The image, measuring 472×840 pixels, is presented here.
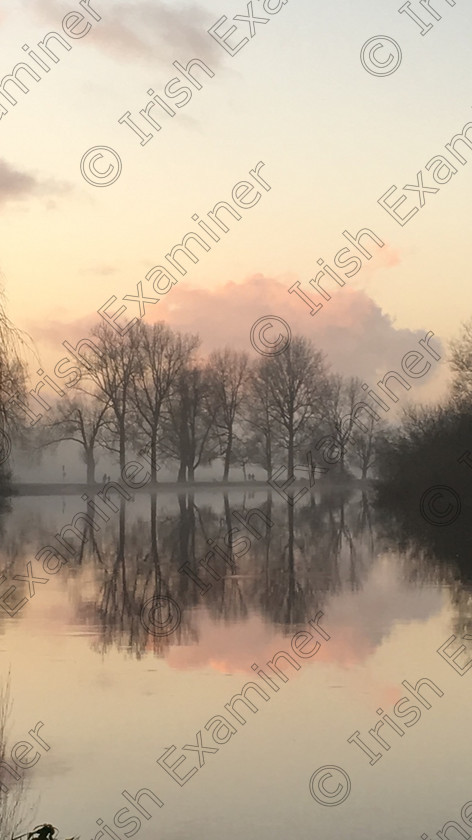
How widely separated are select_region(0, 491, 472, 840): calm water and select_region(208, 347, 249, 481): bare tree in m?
55.9

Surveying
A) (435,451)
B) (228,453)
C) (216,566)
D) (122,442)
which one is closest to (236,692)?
(216,566)

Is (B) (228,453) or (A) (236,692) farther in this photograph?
(B) (228,453)

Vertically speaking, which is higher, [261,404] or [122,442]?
[122,442]

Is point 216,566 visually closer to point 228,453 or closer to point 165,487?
point 228,453

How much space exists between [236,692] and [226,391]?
6763 cm

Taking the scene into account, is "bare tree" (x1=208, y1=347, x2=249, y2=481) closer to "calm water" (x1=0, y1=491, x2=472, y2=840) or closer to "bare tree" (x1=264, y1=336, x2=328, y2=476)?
"bare tree" (x1=264, y1=336, x2=328, y2=476)

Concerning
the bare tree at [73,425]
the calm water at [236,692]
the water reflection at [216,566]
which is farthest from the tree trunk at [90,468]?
the calm water at [236,692]

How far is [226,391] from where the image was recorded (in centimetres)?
7725

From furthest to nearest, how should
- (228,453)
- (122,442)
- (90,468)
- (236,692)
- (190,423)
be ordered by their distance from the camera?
(228,453)
(90,468)
(190,423)
(122,442)
(236,692)

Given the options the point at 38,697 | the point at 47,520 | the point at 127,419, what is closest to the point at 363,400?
the point at 127,419

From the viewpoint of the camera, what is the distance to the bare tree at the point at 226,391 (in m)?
76.0

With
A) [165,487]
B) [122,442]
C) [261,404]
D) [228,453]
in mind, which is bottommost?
[228,453]

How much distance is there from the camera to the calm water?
6.70 m

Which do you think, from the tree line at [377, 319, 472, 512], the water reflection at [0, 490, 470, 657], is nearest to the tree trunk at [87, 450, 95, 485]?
the tree line at [377, 319, 472, 512]
